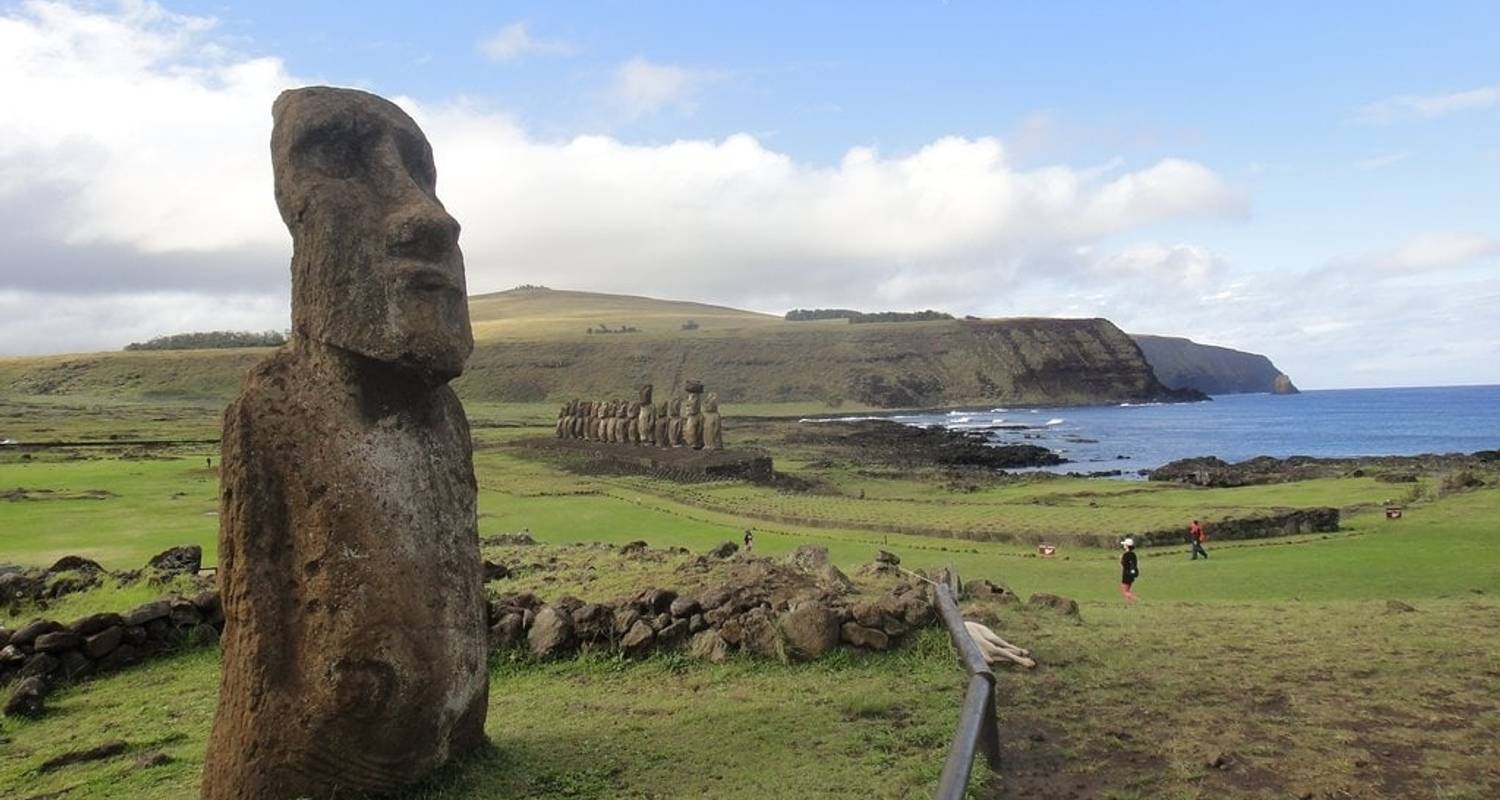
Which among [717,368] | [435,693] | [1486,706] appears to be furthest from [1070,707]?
[717,368]

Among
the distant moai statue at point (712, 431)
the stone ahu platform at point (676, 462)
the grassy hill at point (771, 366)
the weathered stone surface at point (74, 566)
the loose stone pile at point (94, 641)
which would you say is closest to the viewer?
the loose stone pile at point (94, 641)

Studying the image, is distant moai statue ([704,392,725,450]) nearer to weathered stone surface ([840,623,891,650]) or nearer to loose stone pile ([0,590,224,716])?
loose stone pile ([0,590,224,716])

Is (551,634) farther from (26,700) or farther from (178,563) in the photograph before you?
(178,563)

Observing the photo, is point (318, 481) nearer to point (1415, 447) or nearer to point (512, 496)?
point (512, 496)

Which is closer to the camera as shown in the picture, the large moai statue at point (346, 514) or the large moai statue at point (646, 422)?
the large moai statue at point (346, 514)

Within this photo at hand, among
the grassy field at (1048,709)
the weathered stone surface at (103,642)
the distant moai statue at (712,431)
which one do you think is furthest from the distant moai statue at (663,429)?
the weathered stone surface at (103,642)

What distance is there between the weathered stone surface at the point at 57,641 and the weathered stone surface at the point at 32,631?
0.24ft

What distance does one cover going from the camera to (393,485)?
19.5 ft

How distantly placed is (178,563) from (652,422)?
30.2m

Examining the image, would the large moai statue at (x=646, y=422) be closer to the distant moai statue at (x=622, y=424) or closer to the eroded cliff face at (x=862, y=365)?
the distant moai statue at (x=622, y=424)

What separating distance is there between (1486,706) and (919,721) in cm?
384

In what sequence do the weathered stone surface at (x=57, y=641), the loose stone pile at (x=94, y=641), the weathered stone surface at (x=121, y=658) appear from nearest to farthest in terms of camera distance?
1. the loose stone pile at (x=94, y=641)
2. the weathered stone surface at (x=57, y=641)
3. the weathered stone surface at (x=121, y=658)

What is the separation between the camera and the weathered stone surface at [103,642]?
33.1 ft

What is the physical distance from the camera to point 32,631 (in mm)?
9992
